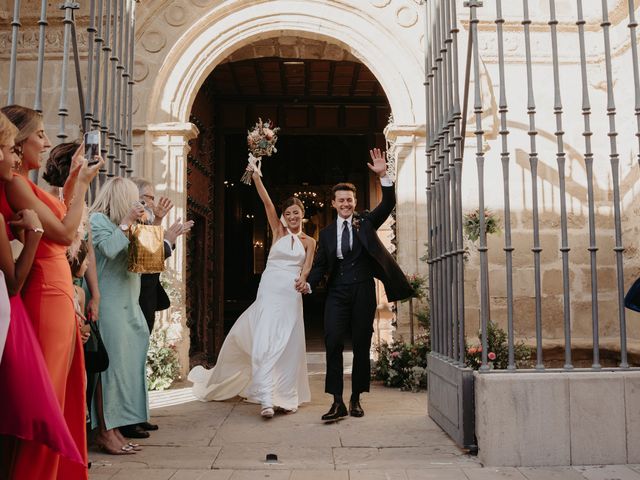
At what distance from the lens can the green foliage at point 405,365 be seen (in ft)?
24.6

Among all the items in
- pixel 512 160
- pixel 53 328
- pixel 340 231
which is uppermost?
pixel 512 160

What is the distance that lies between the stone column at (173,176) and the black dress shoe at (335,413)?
338 centimetres

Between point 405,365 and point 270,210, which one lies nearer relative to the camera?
point 270,210

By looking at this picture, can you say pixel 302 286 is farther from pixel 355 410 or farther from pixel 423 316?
pixel 423 316

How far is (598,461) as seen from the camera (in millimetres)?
4074

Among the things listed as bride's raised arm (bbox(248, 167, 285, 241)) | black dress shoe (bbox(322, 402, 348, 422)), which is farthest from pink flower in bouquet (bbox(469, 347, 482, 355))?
bride's raised arm (bbox(248, 167, 285, 241))

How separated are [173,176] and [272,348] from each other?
3400 mm

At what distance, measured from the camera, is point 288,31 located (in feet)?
28.4

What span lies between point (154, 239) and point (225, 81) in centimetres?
816

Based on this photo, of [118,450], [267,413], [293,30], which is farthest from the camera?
[293,30]

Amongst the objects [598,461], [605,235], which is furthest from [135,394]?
[605,235]

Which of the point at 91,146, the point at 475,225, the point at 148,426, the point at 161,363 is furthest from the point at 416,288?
the point at 91,146

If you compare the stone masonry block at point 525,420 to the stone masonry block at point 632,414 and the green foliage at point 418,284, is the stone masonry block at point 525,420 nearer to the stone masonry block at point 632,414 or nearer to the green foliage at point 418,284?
the stone masonry block at point 632,414

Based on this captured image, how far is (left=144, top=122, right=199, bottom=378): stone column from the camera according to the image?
8.36m
